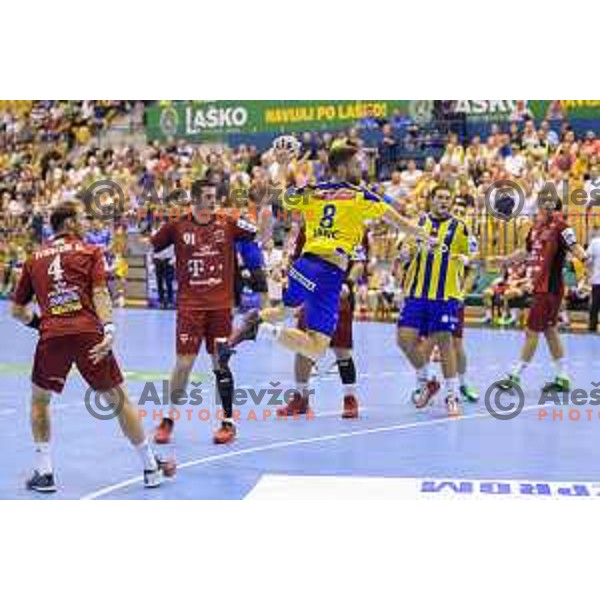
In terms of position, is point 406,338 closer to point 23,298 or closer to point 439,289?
point 439,289

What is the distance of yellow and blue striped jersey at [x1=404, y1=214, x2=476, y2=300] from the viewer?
938 centimetres

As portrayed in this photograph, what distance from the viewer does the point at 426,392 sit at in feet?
32.2

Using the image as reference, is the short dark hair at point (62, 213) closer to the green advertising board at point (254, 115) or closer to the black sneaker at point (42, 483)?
the black sneaker at point (42, 483)

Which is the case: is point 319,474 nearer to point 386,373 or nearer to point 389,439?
point 389,439

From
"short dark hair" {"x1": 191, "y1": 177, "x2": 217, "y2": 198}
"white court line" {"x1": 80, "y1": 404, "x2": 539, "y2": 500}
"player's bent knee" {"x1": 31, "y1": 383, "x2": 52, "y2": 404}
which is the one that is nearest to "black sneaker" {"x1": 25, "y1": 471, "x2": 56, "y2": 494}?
"white court line" {"x1": 80, "y1": 404, "x2": 539, "y2": 500}

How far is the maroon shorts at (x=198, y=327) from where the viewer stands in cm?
793

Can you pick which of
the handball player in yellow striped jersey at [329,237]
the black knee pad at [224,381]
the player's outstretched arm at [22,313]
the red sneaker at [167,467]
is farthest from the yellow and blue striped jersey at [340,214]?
the player's outstretched arm at [22,313]

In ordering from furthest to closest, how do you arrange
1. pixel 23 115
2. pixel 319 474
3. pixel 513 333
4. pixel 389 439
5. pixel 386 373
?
pixel 23 115
pixel 513 333
pixel 386 373
pixel 389 439
pixel 319 474

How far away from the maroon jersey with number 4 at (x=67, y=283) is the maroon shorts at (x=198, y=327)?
61.0 inches

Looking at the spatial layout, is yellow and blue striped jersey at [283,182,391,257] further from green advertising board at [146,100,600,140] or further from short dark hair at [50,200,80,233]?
green advertising board at [146,100,600,140]

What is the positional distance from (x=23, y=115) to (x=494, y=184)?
45.8ft

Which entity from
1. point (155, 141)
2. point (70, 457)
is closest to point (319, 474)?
point (70, 457)

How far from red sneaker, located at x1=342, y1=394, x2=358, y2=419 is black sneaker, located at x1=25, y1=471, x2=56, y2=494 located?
3302mm

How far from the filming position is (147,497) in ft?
21.0
